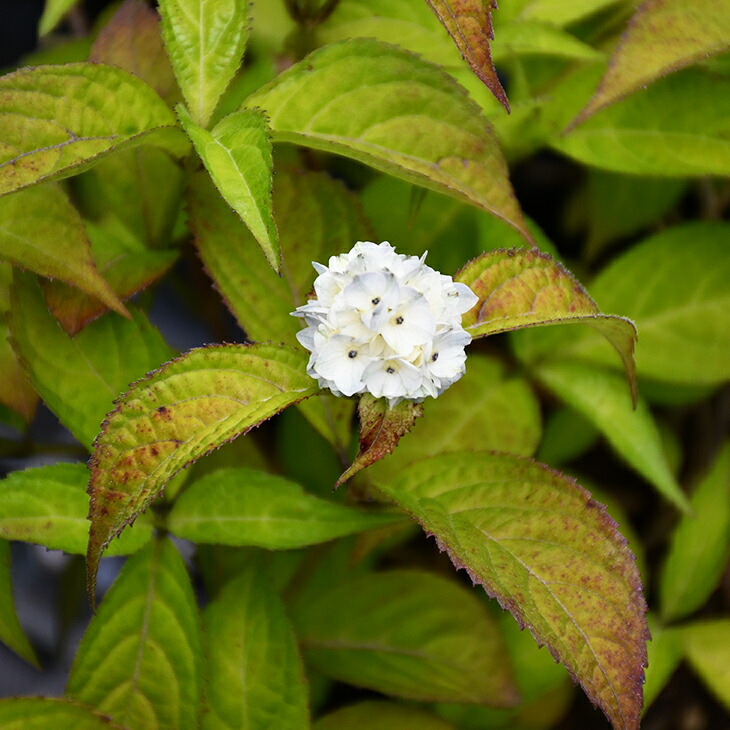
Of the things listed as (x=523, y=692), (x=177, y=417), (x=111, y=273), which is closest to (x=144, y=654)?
(x=177, y=417)

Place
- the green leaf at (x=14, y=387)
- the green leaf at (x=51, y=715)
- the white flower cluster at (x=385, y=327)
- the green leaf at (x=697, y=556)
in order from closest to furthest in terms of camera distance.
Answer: the white flower cluster at (x=385, y=327) → the green leaf at (x=51, y=715) → the green leaf at (x=14, y=387) → the green leaf at (x=697, y=556)

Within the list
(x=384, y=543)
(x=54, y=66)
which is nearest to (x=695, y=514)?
(x=384, y=543)

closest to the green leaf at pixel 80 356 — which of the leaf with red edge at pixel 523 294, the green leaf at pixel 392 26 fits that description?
the leaf with red edge at pixel 523 294

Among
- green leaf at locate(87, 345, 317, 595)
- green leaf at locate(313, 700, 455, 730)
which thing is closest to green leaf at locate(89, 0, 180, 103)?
green leaf at locate(87, 345, 317, 595)

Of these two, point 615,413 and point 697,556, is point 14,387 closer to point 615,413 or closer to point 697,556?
point 615,413

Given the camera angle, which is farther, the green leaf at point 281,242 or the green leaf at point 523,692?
the green leaf at point 523,692

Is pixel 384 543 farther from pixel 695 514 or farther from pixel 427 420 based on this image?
pixel 695 514

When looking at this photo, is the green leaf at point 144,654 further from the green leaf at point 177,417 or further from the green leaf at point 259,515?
the green leaf at point 177,417
